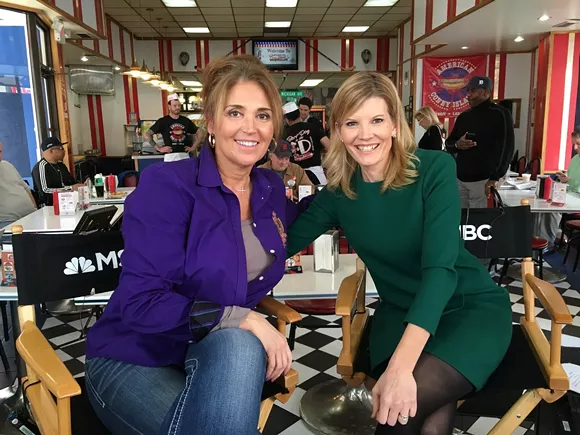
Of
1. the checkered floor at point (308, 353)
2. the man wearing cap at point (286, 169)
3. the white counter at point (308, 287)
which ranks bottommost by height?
the checkered floor at point (308, 353)

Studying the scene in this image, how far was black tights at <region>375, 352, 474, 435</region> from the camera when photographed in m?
1.42

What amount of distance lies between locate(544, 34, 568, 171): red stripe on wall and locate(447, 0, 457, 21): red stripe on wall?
234 centimetres

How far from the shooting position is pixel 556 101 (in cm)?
757

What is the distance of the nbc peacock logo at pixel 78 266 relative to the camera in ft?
5.84

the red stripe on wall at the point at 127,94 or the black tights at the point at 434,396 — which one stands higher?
the red stripe on wall at the point at 127,94

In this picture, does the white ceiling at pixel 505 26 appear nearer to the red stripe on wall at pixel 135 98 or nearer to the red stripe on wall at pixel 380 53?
the red stripe on wall at pixel 380 53

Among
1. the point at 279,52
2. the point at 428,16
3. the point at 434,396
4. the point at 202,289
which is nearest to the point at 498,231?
the point at 434,396

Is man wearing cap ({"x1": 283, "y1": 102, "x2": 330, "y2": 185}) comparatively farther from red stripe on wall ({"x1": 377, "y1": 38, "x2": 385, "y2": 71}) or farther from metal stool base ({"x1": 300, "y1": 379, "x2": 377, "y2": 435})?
red stripe on wall ({"x1": 377, "y1": 38, "x2": 385, "y2": 71})

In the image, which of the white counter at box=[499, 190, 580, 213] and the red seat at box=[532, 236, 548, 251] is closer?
the white counter at box=[499, 190, 580, 213]

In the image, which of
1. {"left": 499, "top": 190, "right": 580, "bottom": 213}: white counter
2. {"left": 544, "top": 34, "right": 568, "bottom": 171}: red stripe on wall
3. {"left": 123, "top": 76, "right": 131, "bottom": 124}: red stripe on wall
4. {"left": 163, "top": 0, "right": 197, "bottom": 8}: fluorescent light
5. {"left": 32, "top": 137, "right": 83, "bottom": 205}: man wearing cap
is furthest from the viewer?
{"left": 123, "top": 76, "right": 131, "bottom": 124}: red stripe on wall

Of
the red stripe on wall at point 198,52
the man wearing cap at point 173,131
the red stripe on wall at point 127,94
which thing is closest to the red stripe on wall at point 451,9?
the man wearing cap at point 173,131

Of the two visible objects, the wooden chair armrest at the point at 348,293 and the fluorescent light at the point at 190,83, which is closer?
the wooden chair armrest at the point at 348,293

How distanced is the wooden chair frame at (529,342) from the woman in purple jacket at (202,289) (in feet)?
0.96

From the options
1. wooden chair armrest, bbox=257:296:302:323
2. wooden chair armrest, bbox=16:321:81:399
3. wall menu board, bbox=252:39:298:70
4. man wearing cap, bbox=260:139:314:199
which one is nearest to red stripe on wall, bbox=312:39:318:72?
wall menu board, bbox=252:39:298:70
